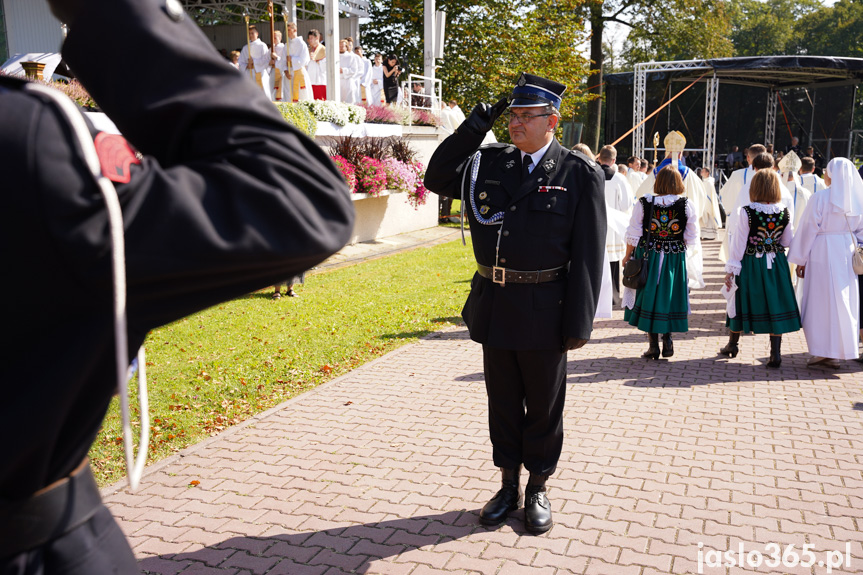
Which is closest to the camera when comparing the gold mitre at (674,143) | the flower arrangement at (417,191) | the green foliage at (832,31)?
the gold mitre at (674,143)

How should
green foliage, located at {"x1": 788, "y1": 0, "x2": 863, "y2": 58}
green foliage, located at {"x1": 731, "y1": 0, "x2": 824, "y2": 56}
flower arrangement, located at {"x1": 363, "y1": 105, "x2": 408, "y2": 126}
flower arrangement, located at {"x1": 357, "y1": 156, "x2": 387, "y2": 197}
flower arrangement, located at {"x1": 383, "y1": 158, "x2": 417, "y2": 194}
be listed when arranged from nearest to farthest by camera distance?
flower arrangement, located at {"x1": 357, "y1": 156, "x2": 387, "y2": 197} < flower arrangement, located at {"x1": 383, "y1": 158, "x2": 417, "y2": 194} < flower arrangement, located at {"x1": 363, "y1": 105, "x2": 408, "y2": 126} < green foliage, located at {"x1": 788, "y1": 0, "x2": 863, "y2": 58} < green foliage, located at {"x1": 731, "y1": 0, "x2": 824, "y2": 56}

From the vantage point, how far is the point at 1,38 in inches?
612

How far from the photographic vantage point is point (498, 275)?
13.5 feet

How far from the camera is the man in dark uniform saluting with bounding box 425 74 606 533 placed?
157 inches

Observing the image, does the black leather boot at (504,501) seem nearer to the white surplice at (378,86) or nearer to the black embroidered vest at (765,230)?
the black embroidered vest at (765,230)

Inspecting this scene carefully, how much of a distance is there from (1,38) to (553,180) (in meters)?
15.8

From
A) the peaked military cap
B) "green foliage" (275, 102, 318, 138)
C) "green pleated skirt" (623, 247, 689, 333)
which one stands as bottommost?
"green pleated skirt" (623, 247, 689, 333)

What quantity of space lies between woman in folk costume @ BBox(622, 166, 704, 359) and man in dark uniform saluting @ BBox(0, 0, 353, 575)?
24.2 feet

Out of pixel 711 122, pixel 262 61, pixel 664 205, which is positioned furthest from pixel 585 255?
pixel 711 122

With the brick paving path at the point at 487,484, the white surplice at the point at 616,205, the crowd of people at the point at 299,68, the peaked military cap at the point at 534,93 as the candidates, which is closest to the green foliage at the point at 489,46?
the crowd of people at the point at 299,68

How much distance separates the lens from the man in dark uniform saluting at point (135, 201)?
0.85m

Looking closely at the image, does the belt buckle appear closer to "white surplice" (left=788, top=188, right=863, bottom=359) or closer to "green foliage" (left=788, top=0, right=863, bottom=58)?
"white surplice" (left=788, top=188, right=863, bottom=359)

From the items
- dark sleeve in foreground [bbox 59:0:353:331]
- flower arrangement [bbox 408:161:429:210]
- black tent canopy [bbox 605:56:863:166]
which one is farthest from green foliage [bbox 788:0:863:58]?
dark sleeve in foreground [bbox 59:0:353:331]

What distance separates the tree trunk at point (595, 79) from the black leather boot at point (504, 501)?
30.0 meters
